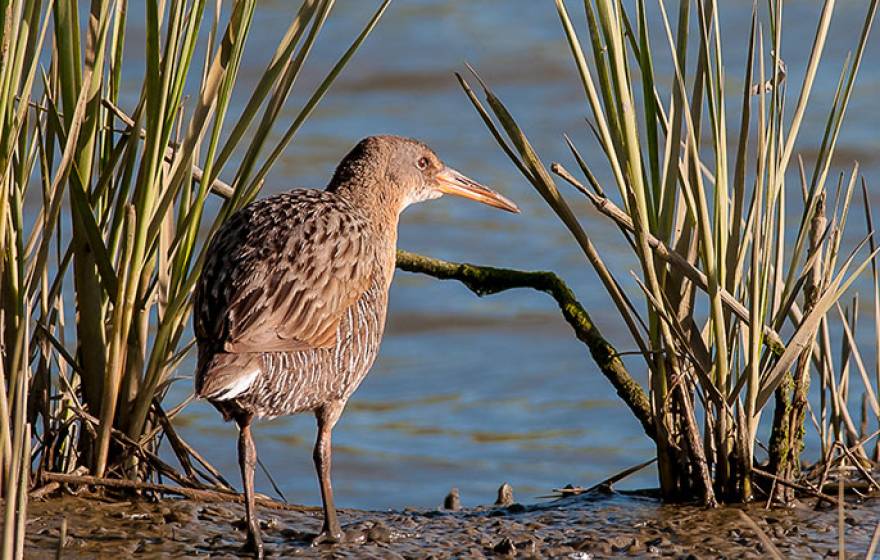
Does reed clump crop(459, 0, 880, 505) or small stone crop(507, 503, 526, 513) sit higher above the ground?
reed clump crop(459, 0, 880, 505)

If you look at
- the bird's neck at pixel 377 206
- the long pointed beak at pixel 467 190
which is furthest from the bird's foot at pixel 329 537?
the long pointed beak at pixel 467 190

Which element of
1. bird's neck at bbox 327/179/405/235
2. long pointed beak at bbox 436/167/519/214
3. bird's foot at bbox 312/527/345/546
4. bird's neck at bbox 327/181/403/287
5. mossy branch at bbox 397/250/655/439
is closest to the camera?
bird's foot at bbox 312/527/345/546

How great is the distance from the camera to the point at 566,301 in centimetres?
541

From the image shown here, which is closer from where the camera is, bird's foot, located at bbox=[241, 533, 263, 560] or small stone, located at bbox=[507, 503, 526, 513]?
bird's foot, located at bbox=[241, 533, 263, 560]

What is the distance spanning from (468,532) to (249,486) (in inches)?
28.5

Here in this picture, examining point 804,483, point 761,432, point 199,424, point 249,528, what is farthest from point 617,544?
point 199,424

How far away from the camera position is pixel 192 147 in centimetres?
475

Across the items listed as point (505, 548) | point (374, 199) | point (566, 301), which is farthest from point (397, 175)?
point (505, 548)

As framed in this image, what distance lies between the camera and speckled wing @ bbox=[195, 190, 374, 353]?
15.3 feet

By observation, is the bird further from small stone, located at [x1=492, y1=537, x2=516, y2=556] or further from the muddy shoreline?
small stone, located at [x1=492, y1=537, x2=516, y2=556]

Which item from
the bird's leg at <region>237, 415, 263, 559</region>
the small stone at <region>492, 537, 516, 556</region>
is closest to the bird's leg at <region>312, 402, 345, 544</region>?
the bird's leg at <region>237, 415, 263, 559</region>

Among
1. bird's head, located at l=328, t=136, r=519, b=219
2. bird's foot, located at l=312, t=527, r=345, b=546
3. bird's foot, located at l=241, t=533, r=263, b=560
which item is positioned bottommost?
bird's foot, located at l=241, t=533, r=263, b=560

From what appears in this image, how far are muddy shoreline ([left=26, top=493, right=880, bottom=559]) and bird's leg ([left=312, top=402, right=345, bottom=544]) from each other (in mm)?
47

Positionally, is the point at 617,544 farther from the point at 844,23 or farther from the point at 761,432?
the point at 844,23
